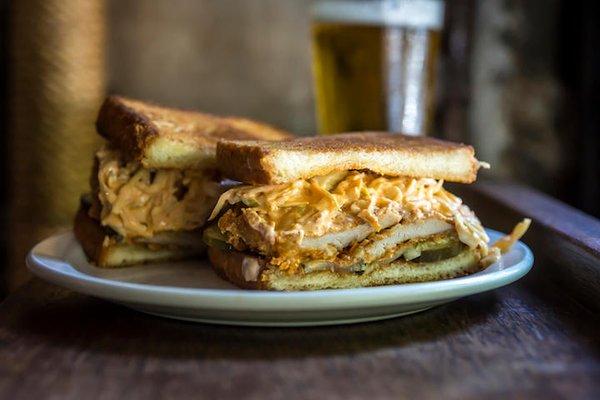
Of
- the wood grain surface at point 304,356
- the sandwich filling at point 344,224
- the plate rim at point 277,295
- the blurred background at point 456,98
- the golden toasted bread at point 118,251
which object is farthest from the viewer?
the blurred background at point 456,98

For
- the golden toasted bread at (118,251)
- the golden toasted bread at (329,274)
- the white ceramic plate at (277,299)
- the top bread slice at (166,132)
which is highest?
the top bread slice at (166,132)

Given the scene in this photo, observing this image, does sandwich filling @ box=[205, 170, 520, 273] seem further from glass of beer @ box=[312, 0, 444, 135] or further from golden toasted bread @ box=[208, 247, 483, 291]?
glass of beer @ box=[312, 0, 444, 135]

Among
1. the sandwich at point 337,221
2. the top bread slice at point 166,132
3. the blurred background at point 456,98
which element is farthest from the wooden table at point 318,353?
the blurred background at point 456,98

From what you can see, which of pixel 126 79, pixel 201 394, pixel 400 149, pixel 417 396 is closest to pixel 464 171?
pixel 400 149

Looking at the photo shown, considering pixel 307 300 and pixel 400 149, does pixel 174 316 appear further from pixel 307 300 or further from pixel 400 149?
pixel 400 149

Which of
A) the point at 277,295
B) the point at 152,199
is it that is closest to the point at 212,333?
the point at 277,295

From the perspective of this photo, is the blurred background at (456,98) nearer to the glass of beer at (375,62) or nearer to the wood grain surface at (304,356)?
the glass of beer at (375,62)

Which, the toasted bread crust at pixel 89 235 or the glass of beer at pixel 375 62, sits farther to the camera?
the glass of beer at pixel 375 62
